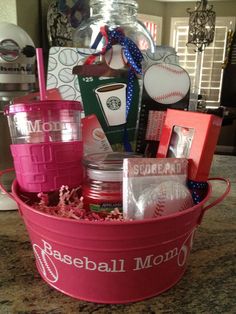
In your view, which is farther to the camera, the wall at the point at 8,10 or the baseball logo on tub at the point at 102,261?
the wall at the point at 8,10

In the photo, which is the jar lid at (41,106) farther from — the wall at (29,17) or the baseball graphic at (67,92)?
the wall at (29,17)

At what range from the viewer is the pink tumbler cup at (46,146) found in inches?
16.8

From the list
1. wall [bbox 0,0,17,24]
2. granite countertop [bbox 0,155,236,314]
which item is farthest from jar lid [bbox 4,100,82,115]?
wall [bbox 0,0,17,24]

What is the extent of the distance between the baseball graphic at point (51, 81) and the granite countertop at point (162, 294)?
305 mm

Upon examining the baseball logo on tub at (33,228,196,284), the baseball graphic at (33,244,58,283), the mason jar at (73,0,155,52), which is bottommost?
the baseball graphic at (33,244,58,283)

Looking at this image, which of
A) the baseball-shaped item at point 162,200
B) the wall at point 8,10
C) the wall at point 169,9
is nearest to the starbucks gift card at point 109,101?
the baseball-shaped item at point 162,200

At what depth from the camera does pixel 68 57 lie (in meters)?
0.61

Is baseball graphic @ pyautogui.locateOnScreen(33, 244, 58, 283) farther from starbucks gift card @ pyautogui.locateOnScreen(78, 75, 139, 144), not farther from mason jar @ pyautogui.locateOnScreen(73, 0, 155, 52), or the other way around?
mason jar @ pyautogui.locateOnScreen(73, 0, 155, 52)

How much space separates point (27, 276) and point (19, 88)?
1.39 ft

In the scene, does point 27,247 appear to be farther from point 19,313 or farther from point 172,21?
point 172,21

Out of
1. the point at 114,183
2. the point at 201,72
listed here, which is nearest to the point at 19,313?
the point at 114,183

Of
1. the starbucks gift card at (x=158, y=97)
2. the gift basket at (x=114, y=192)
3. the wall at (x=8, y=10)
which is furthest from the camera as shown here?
the wall at (x=8, y=10)

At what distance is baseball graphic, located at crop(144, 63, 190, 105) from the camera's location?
0.57 metres

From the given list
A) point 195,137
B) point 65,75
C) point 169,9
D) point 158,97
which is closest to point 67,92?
point 65,75
